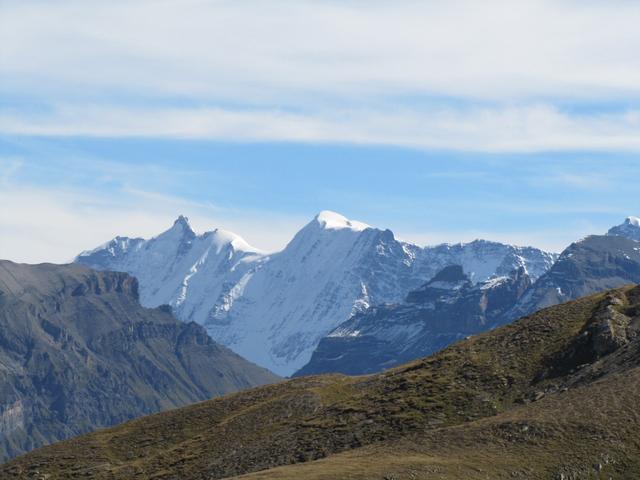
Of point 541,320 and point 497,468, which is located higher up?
point 541,320

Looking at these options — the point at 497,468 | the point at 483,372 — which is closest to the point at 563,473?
the point at 497,468

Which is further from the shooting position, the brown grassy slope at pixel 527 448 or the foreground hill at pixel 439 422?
the foreground hill at pixel 439 422

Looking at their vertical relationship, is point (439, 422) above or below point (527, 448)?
above

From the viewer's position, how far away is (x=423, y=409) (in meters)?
143

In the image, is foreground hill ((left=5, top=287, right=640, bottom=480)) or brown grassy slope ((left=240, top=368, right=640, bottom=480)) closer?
brown grassy slope ((left=240, top=368, right=640, bottom=480))

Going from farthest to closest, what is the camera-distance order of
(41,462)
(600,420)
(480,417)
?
(41,462) → (480,417) → (600,420)

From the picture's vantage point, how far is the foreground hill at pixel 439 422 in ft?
387

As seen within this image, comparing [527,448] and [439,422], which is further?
[439,422]

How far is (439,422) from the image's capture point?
454ft

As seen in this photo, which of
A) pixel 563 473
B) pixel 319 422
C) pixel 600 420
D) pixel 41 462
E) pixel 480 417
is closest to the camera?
pixel 563 473

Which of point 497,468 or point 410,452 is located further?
point 410,452

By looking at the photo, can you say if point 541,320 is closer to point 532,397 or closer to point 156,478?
point 532,397

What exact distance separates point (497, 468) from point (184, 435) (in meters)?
59.3

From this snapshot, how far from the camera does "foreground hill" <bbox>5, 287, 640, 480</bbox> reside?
118000 mm
